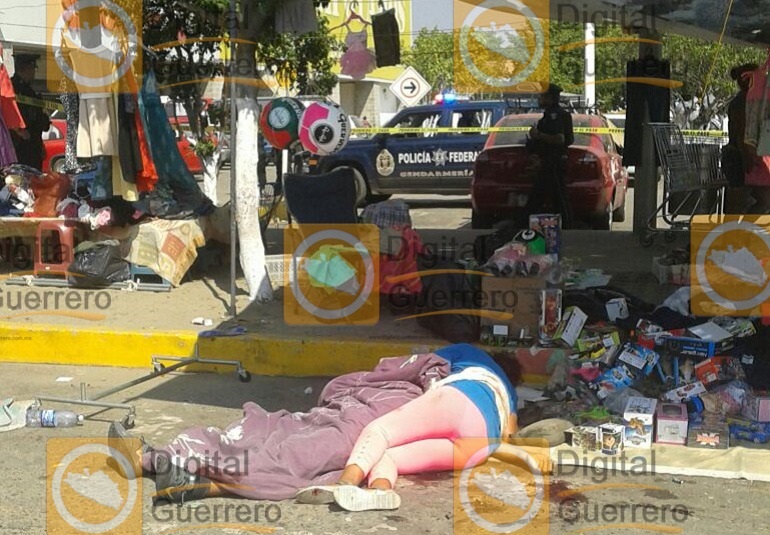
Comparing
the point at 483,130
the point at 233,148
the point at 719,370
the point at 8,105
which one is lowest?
the point at 719,370

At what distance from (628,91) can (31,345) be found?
22.7ft

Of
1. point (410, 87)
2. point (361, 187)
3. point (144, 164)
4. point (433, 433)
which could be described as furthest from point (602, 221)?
point (410, 87)

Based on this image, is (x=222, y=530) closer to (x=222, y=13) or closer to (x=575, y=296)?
(x=575, y=296)

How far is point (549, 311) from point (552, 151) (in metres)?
4.84

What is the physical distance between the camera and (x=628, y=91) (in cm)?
1083

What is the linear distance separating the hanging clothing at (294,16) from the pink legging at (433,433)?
4204 millimetres

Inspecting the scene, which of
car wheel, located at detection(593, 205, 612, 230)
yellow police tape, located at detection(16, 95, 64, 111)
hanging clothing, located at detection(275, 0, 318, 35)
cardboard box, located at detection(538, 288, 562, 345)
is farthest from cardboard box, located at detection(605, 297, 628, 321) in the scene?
yellow police tape, located at detection(16, 95, 64, 111)

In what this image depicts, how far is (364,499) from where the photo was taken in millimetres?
4574

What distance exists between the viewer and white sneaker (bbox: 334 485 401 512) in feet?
14.9

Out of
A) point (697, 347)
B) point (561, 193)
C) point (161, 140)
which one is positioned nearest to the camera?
point (697, 347)

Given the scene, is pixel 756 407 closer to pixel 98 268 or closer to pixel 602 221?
pixel 98 268

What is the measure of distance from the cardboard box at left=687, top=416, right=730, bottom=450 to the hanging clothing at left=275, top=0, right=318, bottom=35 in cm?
469

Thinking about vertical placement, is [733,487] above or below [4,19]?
below

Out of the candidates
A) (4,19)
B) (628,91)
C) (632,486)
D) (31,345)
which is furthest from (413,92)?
(632,486)
